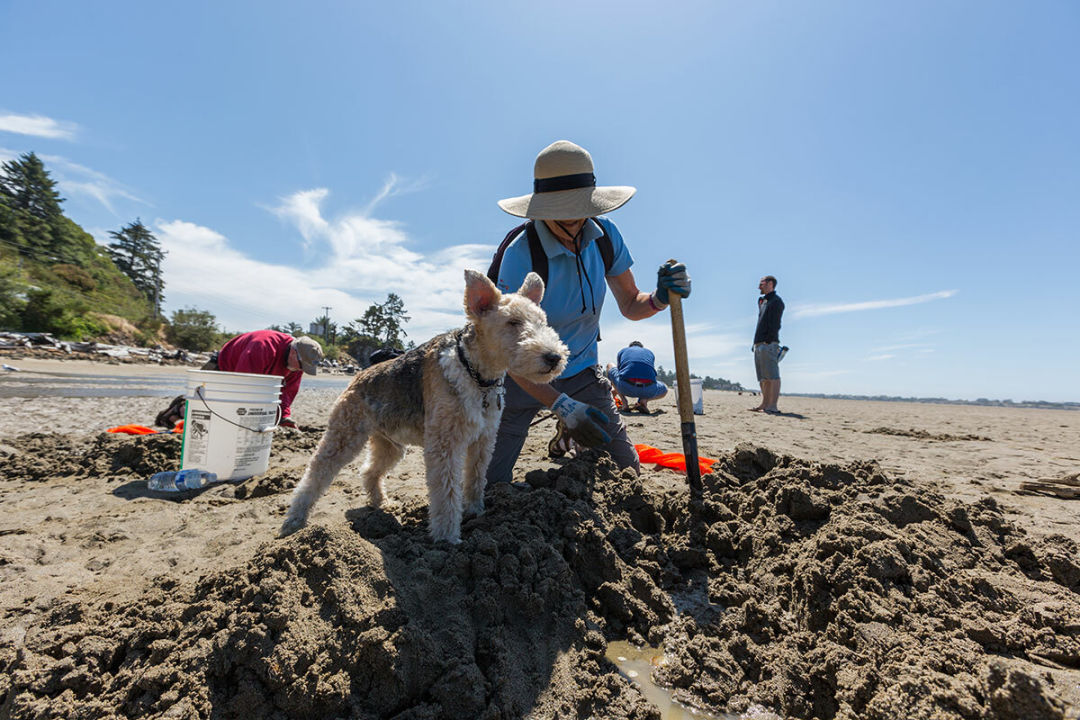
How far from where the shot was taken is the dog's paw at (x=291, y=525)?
349 cm

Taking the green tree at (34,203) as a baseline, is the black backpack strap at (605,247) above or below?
below

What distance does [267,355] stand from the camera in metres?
6.89

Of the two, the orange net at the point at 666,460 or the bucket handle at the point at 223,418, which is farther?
the orange net at the point at 666,460

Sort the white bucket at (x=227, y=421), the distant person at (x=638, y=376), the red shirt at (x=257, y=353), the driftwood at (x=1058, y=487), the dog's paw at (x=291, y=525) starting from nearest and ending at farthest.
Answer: the dog's paw at (x=291, y=525) → the driftwood at (x=1058, y=487) → the white bucket at (x=227, y=421) → the red shirt at (x=257, y=353) → the distant person at (x=638, y=376)

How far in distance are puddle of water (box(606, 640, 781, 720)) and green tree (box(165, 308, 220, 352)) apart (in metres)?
66.1

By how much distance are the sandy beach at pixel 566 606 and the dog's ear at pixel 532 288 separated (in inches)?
60.6

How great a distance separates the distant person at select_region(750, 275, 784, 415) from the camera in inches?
515

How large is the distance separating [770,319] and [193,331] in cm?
6463

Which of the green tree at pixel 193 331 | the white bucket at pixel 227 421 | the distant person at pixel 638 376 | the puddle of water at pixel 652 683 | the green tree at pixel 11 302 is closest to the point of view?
the puddle of water at pixel 652 683

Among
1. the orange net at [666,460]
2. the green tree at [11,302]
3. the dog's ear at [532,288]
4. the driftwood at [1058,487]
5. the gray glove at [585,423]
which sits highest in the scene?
the green tree at [11,302]

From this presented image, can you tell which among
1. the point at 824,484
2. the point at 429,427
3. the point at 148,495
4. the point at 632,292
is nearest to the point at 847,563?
the point at 824,484

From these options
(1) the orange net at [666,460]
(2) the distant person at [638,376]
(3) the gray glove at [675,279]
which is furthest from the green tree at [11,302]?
Result: (3) the gray glove at [675,279]

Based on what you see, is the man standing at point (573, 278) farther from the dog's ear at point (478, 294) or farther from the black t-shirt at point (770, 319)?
the black t-shirt at point (770, 319)

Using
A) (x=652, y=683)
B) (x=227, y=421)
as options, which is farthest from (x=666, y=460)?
(x=227, y=421)
